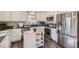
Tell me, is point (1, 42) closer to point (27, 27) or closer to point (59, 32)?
point (27, 27)

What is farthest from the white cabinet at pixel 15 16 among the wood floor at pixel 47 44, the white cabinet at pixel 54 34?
the white cabinet at pixel 54 34

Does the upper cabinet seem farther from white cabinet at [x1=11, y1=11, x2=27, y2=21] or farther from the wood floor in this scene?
the wood floor

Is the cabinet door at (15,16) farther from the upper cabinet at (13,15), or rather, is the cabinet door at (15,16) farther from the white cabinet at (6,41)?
the white cabinet at (6,41)

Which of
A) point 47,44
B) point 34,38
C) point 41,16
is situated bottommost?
point 47,44

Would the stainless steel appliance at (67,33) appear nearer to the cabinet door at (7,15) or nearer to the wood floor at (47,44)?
the wood floor at (47,44)

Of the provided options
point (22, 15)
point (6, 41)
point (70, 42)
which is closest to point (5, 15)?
point (22, 15)

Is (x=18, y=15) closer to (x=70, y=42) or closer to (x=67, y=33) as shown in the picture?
(x=67, y=33)

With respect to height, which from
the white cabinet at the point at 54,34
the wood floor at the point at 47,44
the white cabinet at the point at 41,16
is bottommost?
the wood floor at the point at 47,44

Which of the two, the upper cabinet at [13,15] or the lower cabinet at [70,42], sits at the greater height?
the upper cabinet at [13,15]

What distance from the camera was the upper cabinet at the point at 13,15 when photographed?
88.7 inches

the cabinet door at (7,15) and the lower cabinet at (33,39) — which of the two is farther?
the lower cabinet at (33,39)

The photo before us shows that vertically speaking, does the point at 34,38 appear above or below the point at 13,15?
below

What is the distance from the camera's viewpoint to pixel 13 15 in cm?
227
